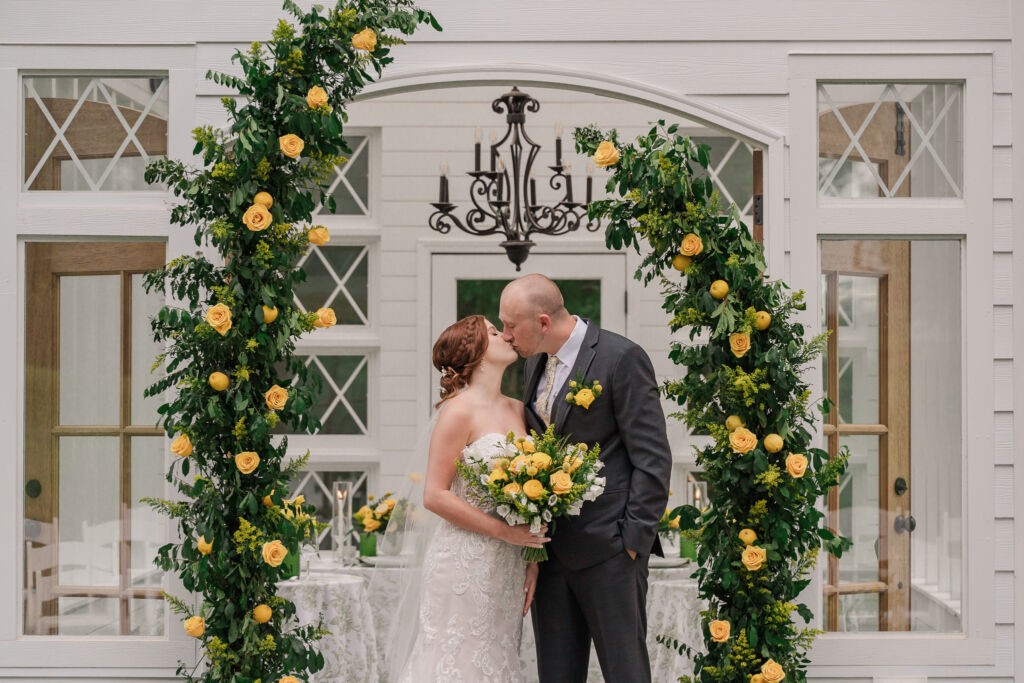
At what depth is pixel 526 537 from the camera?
3340 millimetres

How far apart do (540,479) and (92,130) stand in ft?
7.17

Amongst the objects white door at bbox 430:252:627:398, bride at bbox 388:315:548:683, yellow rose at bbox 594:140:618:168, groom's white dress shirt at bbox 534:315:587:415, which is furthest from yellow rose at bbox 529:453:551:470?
white door at bbox 430:252:627:398

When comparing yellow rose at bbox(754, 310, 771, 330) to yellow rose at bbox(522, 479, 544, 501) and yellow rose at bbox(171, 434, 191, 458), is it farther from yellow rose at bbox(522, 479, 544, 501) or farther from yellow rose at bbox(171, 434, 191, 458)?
yellow rose at bbox(171, 434, 191, 458)

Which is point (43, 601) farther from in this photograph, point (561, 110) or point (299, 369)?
point (561, 110)

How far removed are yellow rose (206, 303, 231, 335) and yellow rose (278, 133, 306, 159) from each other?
520 millimetres

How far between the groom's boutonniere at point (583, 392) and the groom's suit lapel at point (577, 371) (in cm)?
2

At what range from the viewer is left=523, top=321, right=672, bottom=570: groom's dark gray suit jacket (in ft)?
11.0

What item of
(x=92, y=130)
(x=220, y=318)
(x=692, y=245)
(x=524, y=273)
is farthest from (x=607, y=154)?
(x=524, y=273)

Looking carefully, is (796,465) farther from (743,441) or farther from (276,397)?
(276,397)

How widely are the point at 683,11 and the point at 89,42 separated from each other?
220 cm

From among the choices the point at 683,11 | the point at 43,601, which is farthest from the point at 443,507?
the point at 683,11

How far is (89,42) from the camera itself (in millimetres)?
3846

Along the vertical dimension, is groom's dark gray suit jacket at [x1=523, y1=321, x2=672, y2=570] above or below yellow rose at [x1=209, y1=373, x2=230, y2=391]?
below

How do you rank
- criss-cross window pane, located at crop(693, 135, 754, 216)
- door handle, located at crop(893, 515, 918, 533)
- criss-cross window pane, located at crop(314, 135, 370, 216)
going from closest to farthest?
door handle, located at crop(893, 515, 918, 533)
criss-cross window pane, located at crop(693, 135, 754, 216)
criss-cross window pane, located at crop(314, 135, 370, 216)
